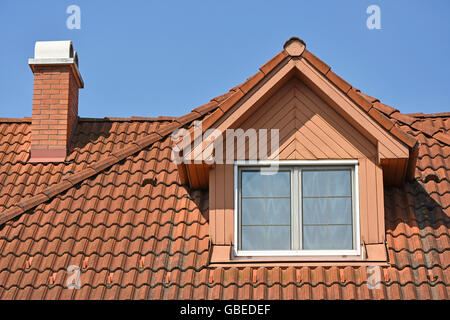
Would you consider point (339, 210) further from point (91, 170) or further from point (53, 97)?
point (53, 97)

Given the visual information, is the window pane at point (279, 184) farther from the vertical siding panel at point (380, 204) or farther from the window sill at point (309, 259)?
the vertical siding panel at point (380, 204)

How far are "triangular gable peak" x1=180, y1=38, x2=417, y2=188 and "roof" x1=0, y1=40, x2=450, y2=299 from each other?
4 centimetres

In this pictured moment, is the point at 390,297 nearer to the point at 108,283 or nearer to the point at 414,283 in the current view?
the point at 414,283

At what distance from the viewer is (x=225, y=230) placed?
9.38 m

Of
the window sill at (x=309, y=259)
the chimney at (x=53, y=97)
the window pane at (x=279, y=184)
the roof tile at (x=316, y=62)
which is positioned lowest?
the window sill at (x=309, y=259)

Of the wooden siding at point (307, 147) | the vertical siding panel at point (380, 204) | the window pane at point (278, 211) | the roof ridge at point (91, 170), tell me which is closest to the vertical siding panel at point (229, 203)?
the wooden siding at point (307, 147)

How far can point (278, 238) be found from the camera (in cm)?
930

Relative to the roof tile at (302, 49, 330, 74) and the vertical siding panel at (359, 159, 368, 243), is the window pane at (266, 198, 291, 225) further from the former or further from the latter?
the roof tile at (302, 49, 330, 74)

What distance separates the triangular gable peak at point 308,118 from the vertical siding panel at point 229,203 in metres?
0.28

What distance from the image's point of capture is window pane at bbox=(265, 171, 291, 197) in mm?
9516

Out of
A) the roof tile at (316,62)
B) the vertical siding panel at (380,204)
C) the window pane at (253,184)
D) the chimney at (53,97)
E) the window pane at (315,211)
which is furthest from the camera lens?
the chimney at (53,97)

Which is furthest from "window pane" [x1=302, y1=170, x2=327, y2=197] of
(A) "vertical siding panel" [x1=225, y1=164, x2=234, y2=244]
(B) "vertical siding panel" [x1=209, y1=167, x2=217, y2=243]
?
(B) "vertical siding panel" [x1=209, y1=167, x2=217, y2=243]

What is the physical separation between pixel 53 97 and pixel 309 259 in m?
5.99

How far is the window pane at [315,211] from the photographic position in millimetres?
9352
